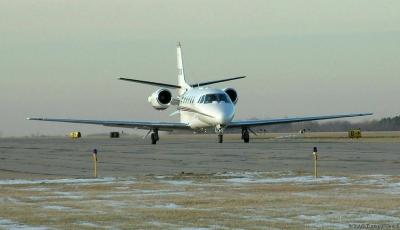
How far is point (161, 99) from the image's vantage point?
61.4 m

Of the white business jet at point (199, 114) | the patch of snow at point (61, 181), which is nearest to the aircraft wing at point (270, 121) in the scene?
the white business jet at point (199, 114)

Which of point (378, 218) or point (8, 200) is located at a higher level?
point (8, 200)

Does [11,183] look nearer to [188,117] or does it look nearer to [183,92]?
[188,117]

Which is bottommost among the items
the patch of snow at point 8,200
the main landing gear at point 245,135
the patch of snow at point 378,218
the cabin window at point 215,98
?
the patch of snow at point 378,218

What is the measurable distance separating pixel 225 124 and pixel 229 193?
36153 mm

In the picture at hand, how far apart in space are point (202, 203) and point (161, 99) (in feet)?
148

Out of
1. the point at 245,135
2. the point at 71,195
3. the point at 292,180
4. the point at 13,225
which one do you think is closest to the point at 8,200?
the point at 71,195

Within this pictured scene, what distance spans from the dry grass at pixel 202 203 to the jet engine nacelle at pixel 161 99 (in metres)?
38.8

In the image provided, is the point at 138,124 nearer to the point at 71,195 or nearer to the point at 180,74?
the point at 180,74

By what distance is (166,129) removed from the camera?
2347 inches

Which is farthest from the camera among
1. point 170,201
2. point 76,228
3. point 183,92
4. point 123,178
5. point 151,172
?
point 183,92

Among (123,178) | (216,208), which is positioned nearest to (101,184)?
(123,178)

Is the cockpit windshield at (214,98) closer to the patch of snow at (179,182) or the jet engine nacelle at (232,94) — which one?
the jet engine nacelle at (232,94)

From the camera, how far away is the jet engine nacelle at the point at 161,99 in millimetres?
61344
